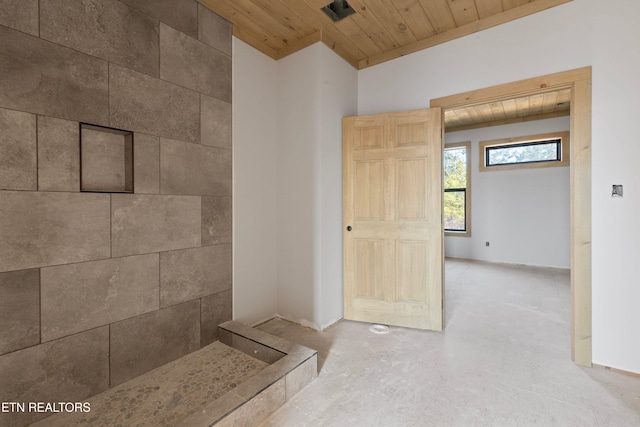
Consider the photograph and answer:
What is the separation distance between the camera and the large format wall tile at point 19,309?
1.48m

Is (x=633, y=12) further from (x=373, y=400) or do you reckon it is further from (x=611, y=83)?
(x=373, y=400)

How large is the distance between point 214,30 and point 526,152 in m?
5.79

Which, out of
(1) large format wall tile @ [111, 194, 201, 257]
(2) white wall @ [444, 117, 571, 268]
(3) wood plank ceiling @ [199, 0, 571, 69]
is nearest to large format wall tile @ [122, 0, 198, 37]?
(3) wood plank ceiling @ [199, 0, 571, 69]

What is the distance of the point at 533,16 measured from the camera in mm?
2422

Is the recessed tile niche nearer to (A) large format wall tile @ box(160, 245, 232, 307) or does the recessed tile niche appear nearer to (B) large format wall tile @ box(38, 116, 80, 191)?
(B) large format wall tile @ box(38, 116, 80, 191)

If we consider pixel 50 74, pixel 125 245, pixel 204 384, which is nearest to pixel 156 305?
pixel 125 245

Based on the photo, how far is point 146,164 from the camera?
80.0 inches

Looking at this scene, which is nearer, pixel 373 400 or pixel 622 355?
pixel 373 400

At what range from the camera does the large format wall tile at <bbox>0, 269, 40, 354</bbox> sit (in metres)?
1.48

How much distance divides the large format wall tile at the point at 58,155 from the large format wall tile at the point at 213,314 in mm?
1274

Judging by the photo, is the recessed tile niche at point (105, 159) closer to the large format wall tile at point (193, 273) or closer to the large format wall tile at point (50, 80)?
the large format wall tile at point (50, 80)

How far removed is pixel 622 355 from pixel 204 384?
9.73ft

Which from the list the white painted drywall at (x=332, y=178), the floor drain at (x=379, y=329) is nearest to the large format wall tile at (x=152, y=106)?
the white painted drywall at (x=332, y=178)

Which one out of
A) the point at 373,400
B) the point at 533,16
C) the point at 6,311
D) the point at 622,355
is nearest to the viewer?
the point at 6,311
